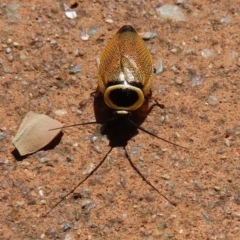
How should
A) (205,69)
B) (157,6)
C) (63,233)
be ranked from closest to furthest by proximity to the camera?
(63,233) → (205,69) → (157,6)

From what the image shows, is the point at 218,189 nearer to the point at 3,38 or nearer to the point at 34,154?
the point at 34,154

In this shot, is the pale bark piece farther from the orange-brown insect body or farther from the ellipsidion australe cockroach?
the orange-brown insect body

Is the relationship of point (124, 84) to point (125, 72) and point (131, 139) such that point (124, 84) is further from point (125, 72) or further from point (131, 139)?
point (131, 139)

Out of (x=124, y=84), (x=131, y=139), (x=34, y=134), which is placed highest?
(x=124, y=84)

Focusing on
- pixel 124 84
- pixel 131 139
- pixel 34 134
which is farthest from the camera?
pixel 131 139

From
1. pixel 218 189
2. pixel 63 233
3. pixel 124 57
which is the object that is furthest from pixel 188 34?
pixel 63 233

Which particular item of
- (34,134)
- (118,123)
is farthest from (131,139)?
(34,134)

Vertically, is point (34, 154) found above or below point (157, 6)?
below

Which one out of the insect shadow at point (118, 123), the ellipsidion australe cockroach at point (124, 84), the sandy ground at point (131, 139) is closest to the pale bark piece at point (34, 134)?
the sandy ground at point (131, 139)
